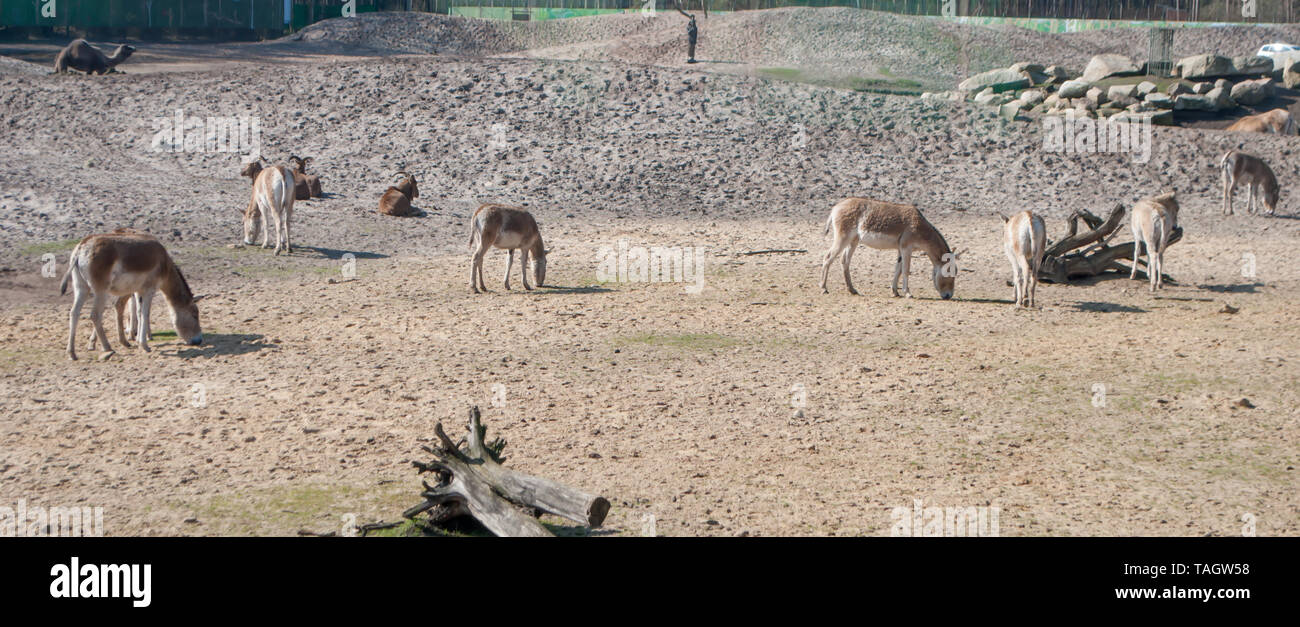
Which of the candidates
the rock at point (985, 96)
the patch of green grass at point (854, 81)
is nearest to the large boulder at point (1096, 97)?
the rock at point (985, 96)

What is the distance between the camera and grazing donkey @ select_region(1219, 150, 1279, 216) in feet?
75.1

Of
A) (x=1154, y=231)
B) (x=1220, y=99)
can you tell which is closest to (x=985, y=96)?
(x=1220, y=99)

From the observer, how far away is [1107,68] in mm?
35375

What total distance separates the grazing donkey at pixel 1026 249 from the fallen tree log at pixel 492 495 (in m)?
9.27

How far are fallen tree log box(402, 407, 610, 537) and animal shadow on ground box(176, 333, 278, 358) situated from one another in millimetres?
5293

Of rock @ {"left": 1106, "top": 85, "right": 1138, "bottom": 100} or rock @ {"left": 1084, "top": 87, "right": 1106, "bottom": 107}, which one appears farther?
rock @ {"left": 1106, "top": 85, "right": 1138, "bottom": 100}

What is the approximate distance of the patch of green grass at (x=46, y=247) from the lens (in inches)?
623

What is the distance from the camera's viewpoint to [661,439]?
361 inches

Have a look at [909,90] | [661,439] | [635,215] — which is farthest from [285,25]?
[661,439]

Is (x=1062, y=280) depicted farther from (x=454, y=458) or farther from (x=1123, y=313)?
(x=454, y=458)

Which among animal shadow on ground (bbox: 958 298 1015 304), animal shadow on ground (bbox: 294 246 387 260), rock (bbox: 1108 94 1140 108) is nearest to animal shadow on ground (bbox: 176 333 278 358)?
animal shadow on ground (bbox: 294 246 387 260)

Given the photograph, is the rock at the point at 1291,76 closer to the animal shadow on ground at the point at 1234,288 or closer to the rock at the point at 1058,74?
the rock at the point at 1058,74

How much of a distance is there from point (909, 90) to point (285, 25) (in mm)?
29909

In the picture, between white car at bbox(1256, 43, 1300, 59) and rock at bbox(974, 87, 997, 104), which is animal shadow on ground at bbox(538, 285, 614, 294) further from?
white car at bbox(1256, 43, 1300, 59)
